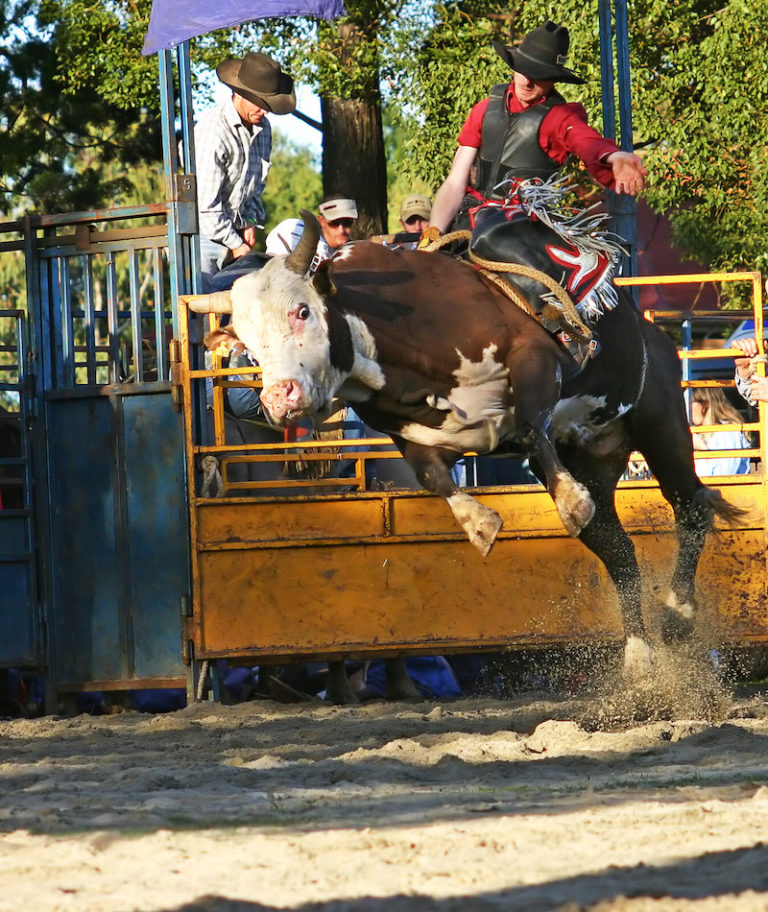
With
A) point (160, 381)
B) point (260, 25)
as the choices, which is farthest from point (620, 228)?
point (260, 25)

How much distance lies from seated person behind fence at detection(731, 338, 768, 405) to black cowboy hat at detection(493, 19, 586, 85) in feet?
5.93

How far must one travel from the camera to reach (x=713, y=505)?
7.86 meters

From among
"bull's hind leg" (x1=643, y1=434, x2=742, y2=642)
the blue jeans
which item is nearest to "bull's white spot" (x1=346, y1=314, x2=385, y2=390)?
"bull's hind leg" (x1=643, y1=434, x2=742, y2=642)

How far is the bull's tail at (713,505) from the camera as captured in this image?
25.8ft

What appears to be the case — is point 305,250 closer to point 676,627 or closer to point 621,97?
point 676,627

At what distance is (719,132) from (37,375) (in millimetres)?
7624

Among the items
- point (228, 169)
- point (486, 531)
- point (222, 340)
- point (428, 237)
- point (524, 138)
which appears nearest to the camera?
point (486, 531)

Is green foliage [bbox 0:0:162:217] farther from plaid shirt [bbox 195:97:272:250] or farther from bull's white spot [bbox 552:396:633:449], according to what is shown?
bull's white spot [bbox 552:396:633:449]

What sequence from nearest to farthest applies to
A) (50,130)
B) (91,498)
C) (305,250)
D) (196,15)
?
(305,250) → (91,498) → (196,15) → (50,130)

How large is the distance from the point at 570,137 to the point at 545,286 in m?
0.89

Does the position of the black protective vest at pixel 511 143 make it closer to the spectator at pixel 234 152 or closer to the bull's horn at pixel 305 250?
the bull's horn at pixel 305 250

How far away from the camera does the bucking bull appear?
19.7ft

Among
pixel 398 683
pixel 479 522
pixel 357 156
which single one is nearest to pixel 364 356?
pixel 479 522

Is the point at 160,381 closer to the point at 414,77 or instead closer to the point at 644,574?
the point at 644,574
